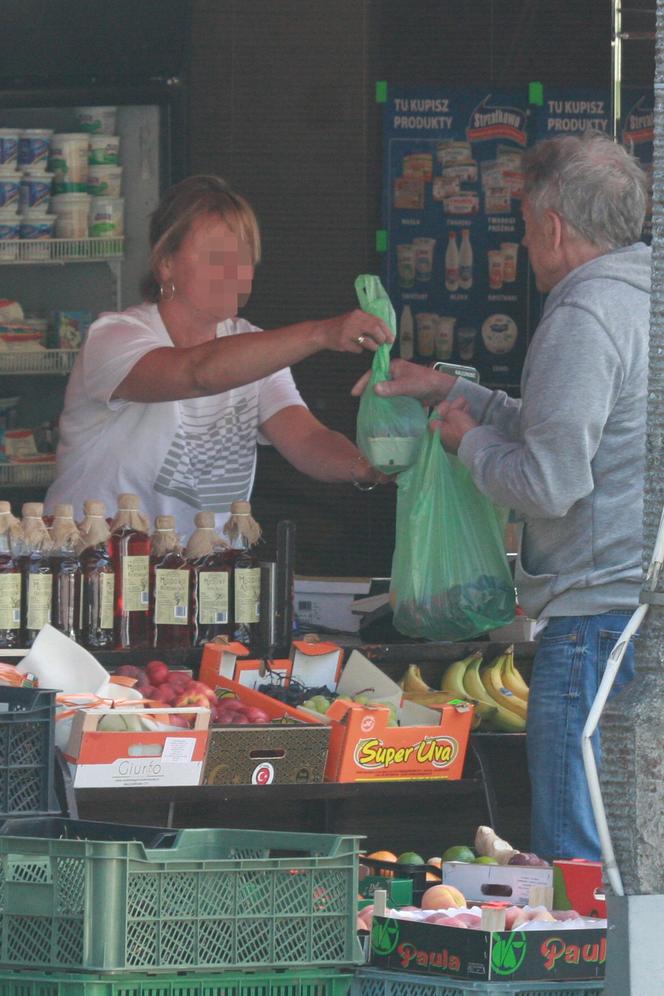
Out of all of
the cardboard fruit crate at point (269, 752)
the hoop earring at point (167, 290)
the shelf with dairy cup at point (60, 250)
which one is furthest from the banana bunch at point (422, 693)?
the shelf with dairy cup at point (60, 250)

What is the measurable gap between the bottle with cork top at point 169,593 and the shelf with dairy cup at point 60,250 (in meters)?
2.64

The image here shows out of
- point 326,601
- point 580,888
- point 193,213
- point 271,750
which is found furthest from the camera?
point 326,601

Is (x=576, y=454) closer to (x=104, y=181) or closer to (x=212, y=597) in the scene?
(x=212, y=597)

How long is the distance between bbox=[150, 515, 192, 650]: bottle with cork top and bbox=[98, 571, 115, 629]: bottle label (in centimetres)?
12

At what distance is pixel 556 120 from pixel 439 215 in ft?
2.17

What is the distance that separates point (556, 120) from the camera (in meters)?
7.61

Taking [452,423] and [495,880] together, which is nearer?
[495,880]

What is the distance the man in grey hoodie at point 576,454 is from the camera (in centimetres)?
344

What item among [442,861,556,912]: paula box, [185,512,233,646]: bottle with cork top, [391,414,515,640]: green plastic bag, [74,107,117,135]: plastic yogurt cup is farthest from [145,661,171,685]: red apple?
[74,107,117,135]: plastic yogurt cup

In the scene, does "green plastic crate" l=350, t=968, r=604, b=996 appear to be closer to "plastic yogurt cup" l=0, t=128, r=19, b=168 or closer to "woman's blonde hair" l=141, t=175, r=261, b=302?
"woman's blonde hair" l=141, t=175, r=261, b=302

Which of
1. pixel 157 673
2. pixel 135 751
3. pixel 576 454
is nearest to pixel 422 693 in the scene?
pixel 157 673

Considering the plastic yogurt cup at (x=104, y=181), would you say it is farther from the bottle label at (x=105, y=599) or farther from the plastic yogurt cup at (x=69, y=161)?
the bottle label at (x=105, y=599)

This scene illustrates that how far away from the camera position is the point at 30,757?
2881 mm

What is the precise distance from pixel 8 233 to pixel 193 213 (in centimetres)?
221
